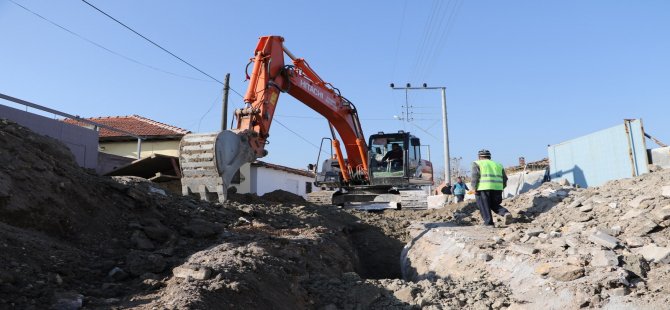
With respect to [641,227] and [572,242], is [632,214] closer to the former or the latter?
[641,227]

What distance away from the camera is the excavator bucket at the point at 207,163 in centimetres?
659

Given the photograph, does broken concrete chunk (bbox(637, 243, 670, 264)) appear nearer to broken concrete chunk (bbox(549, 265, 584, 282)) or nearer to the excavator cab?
broken concrete chunk (bbox(549, 265, 584, 282))

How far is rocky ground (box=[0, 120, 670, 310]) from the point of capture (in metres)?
3.46

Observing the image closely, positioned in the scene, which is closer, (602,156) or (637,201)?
(637,201)

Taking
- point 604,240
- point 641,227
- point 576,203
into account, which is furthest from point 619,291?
point 576,203

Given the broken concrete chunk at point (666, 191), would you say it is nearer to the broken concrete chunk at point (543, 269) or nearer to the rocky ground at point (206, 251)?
the rocky ground at point (206, 251)

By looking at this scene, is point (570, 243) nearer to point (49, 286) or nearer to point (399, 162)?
point (49, 286)

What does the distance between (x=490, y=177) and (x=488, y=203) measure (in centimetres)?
46

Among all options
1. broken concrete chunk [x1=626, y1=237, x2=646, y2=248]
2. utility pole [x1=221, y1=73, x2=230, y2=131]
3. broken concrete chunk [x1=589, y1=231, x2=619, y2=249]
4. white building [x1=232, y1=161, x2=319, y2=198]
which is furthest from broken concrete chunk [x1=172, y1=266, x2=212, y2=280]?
white building [x1=232, y1=161, x2=319, y2=198]

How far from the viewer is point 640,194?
6.31 meters

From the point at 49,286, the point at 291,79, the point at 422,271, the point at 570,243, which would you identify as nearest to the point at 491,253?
the point at 570,243

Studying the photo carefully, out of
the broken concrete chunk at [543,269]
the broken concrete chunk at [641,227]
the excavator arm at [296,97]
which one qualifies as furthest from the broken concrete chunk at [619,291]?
the excavator arm at [296,97]

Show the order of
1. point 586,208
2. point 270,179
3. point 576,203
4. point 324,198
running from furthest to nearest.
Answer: point 270,179 → point 324,198 → point 576,203 → point 586,208

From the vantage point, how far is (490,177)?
25.5 ft
